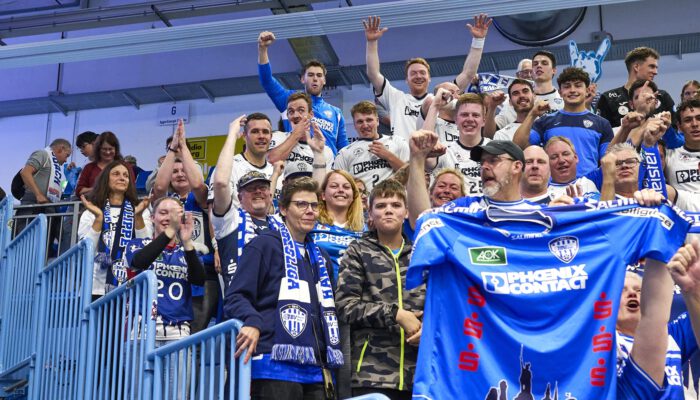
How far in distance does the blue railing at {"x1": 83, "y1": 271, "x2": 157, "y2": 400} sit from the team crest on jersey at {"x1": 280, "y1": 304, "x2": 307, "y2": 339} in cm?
102

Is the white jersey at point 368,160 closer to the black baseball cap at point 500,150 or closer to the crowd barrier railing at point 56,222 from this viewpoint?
the crowd barrier railing at point 56,222

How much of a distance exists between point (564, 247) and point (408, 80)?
432 centimetres

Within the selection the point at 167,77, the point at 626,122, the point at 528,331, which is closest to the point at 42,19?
the point at 167,77

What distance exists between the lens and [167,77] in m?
15.3

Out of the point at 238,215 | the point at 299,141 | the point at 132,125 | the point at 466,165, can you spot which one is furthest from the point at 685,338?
the point at 132,125

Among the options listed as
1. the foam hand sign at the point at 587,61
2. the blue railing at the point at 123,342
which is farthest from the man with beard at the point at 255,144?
the foam hand sign at the point at 587,61

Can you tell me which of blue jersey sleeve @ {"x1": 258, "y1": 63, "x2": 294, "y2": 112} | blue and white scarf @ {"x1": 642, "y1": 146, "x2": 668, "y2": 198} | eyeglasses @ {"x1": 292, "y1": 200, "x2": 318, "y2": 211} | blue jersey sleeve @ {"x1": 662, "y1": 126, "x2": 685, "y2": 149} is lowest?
eyeglasses @ {"x1": 292, "y1": 200, "x2": 318, "y2": 211}

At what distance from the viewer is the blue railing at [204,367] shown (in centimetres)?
428

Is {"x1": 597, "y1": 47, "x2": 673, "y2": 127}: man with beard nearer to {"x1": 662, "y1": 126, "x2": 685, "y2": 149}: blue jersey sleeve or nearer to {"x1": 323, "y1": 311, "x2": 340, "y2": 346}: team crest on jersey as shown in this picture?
{"x1": 662, "y1": 126, "x2": 685, "y2": 149}: blue jersey sleeve

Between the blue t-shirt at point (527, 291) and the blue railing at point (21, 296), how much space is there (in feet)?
13.1

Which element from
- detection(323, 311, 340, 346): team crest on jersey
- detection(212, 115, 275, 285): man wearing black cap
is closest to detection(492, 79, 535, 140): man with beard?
detection(212, 115, 275, 285): man wearing black cap

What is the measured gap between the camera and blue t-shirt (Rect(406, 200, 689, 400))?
4.17m

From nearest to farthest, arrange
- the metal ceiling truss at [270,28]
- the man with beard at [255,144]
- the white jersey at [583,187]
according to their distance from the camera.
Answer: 1. the white jersey at [583,187]
2. the man with beard at [255,144]
3. the metal ceiling truss at [270,28]

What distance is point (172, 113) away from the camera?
15531mm
